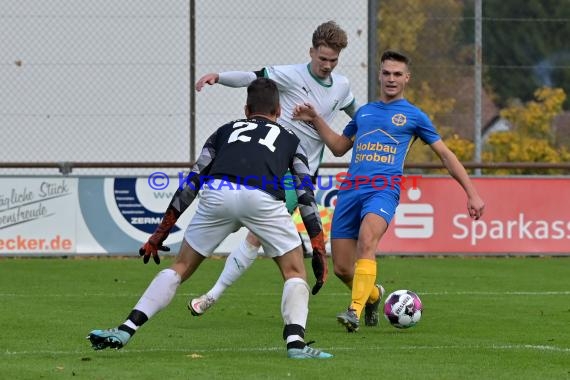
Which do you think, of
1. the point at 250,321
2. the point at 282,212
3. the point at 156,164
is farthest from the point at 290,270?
the point at 156,164

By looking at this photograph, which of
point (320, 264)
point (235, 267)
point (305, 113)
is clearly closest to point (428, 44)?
point (235, 267)

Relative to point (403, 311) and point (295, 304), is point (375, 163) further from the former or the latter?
point (295, 304)

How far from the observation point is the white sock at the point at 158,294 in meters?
7.63

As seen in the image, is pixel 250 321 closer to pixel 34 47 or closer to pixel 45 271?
pixel 45 271

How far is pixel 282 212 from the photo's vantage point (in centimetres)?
780

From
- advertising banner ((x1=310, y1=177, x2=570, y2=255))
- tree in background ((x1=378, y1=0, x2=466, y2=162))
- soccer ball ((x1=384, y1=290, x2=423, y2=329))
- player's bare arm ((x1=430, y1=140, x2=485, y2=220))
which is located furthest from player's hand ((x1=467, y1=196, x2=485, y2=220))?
tree in background ((x1=378, y1=0, x2=466, y2=162))

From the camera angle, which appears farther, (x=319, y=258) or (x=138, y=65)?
(x=138, y=65)

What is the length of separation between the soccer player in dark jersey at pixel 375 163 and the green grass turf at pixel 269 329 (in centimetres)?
60

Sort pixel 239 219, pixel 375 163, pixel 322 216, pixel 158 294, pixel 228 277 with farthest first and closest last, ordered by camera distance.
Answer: pixel 322 216
pixel 228 277
pixel 375 163
pixel 239 219
pixel 158 294

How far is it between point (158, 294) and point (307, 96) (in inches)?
132

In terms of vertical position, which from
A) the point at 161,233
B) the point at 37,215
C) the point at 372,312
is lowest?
the point at 372,312

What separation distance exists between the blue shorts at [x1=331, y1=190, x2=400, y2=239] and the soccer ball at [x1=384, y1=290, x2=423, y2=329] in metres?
0.56

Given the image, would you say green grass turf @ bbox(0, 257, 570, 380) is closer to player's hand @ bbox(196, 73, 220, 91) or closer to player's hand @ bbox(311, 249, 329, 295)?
player's hand @ bbox(311, 249, 329, 295)

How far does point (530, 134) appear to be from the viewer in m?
26.5
